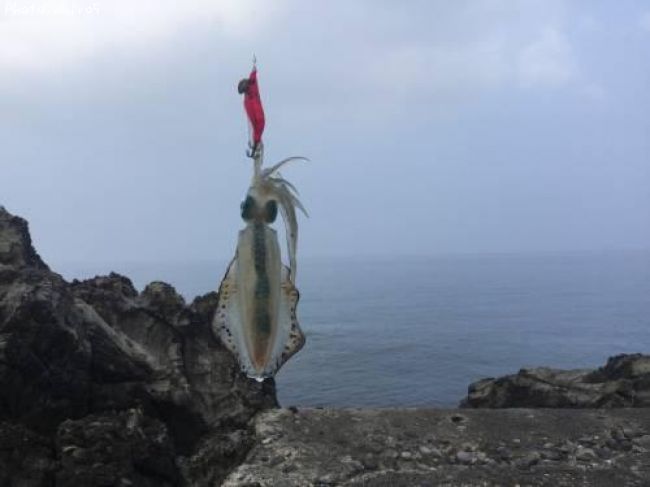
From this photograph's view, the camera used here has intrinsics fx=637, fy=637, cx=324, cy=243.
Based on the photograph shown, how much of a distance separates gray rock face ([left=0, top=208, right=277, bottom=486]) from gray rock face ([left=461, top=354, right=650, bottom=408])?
6946 mm

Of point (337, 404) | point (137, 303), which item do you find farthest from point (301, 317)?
point (137, 303)

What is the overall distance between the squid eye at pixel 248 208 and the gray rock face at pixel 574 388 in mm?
14268

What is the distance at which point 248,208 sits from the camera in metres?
6.20

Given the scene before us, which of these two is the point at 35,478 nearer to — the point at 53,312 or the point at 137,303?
the point at 53,312

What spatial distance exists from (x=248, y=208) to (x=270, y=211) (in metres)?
0.22

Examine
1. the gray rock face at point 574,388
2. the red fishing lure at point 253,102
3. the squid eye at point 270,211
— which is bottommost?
the gray rock face at point 574,388

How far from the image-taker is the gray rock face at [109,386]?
12.1 m

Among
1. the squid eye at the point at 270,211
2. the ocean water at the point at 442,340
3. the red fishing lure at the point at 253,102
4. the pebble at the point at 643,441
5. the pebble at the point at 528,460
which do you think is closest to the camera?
the red fishing lure at the point at 253,102

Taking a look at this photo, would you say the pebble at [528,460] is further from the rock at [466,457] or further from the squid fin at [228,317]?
the squid fin at [228,317]

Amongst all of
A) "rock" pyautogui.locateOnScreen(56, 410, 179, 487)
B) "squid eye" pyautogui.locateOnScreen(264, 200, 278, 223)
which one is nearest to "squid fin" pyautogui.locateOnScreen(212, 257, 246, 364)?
"squid eye" pyautogui.locateOnScreen(264, 200, 278, 223)

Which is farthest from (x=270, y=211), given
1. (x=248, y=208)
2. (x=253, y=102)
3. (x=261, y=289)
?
(x=253, y=102)

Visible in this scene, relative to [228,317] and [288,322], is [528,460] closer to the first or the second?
[288,322]

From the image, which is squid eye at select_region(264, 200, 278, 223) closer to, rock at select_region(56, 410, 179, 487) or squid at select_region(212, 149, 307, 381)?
squid at select_region(212, 149, 307, 381)

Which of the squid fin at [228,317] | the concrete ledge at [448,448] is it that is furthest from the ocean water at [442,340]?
the squid fin at [228,317]
